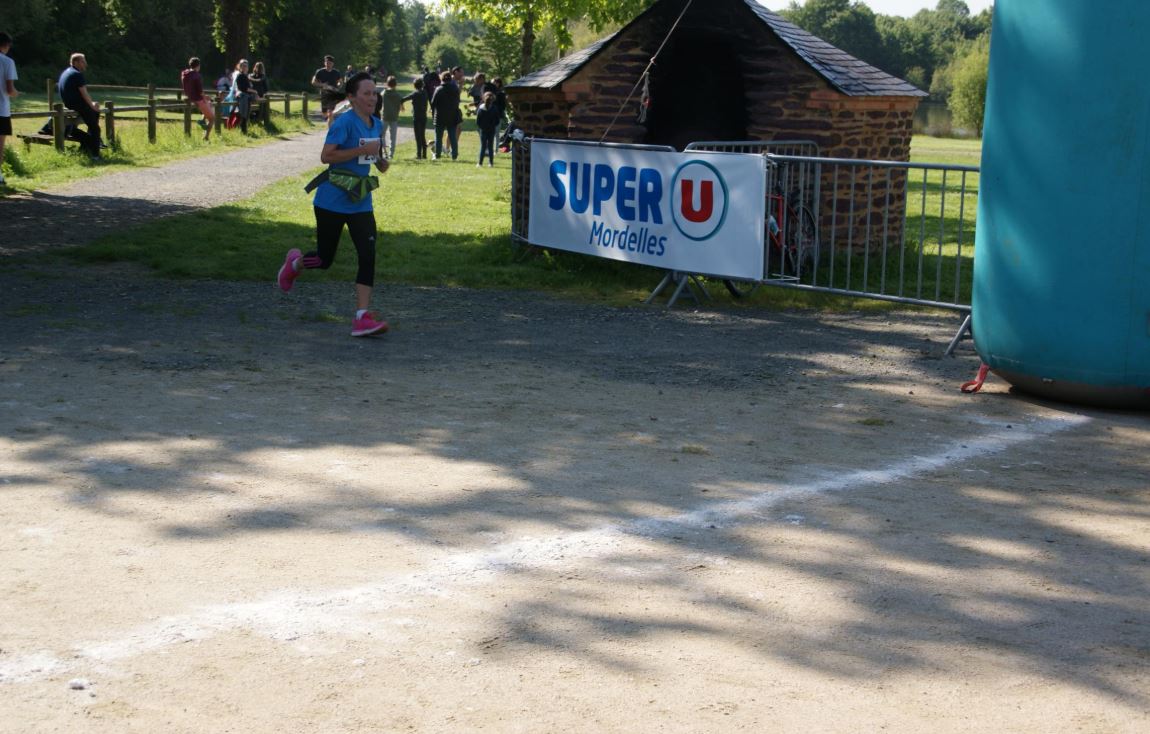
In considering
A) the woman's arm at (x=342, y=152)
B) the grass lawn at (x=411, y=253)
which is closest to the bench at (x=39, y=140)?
the grass lawn at (x=411, y=253)

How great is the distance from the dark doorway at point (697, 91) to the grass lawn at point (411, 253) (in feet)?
6.86

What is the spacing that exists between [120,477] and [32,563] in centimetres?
113

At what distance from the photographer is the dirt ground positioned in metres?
3.87

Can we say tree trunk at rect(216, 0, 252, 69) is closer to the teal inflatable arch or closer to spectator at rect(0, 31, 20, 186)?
spectator at rect(0, 31, 20, 186)

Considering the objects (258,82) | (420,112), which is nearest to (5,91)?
(420,112)

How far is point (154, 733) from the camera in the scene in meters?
3.58

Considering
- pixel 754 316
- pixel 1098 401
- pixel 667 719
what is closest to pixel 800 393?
pixel 1098 401

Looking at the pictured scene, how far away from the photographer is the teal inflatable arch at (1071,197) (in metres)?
7.18

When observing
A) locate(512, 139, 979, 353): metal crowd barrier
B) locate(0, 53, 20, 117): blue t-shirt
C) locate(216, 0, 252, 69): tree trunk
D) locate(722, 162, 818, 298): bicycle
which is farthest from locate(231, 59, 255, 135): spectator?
locate(722, 162, 818, 298): bicycle

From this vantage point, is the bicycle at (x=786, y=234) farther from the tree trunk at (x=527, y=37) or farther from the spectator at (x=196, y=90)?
the spectator at (x=196, y=90)

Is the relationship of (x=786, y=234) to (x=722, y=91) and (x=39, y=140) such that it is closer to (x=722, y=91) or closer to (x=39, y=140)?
(x=722, y=91)

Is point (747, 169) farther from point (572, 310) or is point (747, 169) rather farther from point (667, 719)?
point (667, 719)

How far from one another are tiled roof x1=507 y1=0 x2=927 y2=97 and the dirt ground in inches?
226

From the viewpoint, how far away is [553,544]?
518 cm
